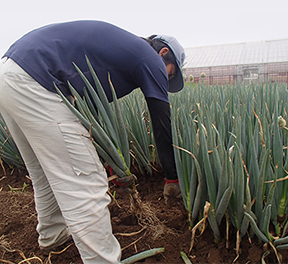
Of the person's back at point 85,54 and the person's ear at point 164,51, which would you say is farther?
the person's ear at point 164,51

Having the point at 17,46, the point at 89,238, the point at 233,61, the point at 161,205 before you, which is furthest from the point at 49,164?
the point at 233,61

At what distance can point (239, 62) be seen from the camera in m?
13.4

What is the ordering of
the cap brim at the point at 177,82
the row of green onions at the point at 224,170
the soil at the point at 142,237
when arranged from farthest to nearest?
the cap brim at the point at 177,82
the soil at the point at 142,237
the row of green onions at the point at 224,170

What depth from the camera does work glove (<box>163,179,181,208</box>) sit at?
1300 millimetres

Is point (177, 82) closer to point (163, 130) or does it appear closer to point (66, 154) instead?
point (163, 130)

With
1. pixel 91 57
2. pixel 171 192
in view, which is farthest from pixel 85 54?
pixel 171 192

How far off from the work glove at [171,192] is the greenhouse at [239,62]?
10506 mm

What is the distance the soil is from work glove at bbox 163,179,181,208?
0.03m

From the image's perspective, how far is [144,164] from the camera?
167 centimetres

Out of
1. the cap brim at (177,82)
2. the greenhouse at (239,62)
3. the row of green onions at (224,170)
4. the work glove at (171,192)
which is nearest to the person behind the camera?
the row of green onions at (224,170)

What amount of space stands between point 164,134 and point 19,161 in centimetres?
144

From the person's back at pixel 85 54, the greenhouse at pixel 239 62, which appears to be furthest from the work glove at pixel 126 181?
the greenhouse at pixel 239 62

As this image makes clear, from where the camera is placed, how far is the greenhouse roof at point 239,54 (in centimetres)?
1305

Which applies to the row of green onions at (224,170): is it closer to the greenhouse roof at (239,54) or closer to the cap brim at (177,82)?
the cap brim at (177,82)
